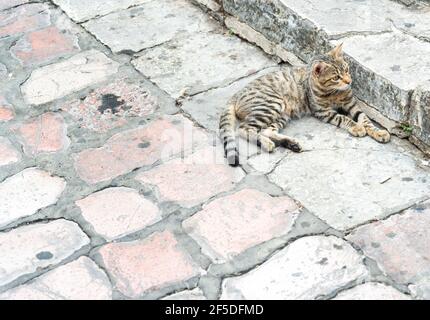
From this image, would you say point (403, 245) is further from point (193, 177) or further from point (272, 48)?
point (272, 48)

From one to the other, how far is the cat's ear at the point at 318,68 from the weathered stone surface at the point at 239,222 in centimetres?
102

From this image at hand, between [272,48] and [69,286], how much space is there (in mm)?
2454

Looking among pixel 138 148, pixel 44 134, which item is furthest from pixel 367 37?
pixel 44 134

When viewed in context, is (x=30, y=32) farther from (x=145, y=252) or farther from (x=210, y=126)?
(x=145, y=252)

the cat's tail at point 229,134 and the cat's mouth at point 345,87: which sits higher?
the cat's mouth at point 345,87

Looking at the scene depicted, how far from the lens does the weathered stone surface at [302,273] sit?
3.69m

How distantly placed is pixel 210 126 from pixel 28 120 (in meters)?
1.14

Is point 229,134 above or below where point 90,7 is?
above

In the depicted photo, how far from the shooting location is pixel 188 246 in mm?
4020

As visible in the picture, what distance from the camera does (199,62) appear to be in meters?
5.55

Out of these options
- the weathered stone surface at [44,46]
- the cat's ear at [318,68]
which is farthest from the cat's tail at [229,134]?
the weathered stone surface at [44,46]

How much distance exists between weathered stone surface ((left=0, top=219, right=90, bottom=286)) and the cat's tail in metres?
0.95

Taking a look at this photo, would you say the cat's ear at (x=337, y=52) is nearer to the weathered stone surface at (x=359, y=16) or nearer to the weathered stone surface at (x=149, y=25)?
the weathered stone surface at (x=359, y=16)
